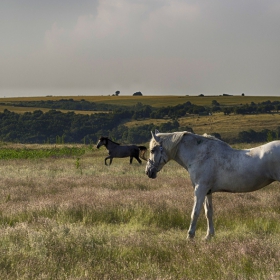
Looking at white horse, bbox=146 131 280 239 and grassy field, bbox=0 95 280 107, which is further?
grassy field, bbox=0 95 280 107

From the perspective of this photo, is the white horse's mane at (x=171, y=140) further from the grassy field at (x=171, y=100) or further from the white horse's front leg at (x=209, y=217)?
the grassy field at (x=171, y=100)

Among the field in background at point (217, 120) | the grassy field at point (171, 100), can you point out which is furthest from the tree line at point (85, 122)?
the grassy field at point (171, 100)

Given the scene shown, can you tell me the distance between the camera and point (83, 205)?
10.0m

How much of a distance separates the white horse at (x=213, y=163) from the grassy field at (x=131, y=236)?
86 centimetres

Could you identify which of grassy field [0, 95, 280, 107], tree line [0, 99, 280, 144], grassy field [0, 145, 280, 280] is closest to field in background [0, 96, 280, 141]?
grassy field [0, 95, 280, 107]

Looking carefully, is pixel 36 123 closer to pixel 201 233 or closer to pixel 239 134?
pixel 239 134

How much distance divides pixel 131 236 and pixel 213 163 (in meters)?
1.91

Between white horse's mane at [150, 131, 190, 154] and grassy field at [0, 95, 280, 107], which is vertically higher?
white horse's mane at [150, 131, 190, 154]

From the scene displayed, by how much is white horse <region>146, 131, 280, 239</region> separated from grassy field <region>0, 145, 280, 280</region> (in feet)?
2.83

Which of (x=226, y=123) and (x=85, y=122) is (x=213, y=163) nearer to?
(x=226, y=123)

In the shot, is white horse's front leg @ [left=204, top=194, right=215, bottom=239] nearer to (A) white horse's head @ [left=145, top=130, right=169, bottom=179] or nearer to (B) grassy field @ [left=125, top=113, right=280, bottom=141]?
(A) white horse's head @ [left=145, top=130, right=169, bottom=179]

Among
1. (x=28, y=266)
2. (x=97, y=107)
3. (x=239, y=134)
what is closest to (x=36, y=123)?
(x=97, y=107)

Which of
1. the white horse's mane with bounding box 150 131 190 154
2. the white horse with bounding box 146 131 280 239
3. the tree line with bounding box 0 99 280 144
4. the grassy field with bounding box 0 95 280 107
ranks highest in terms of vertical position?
the white horse's mane with bounding box 150 131 190 154

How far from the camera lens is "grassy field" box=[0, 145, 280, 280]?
5.35m
